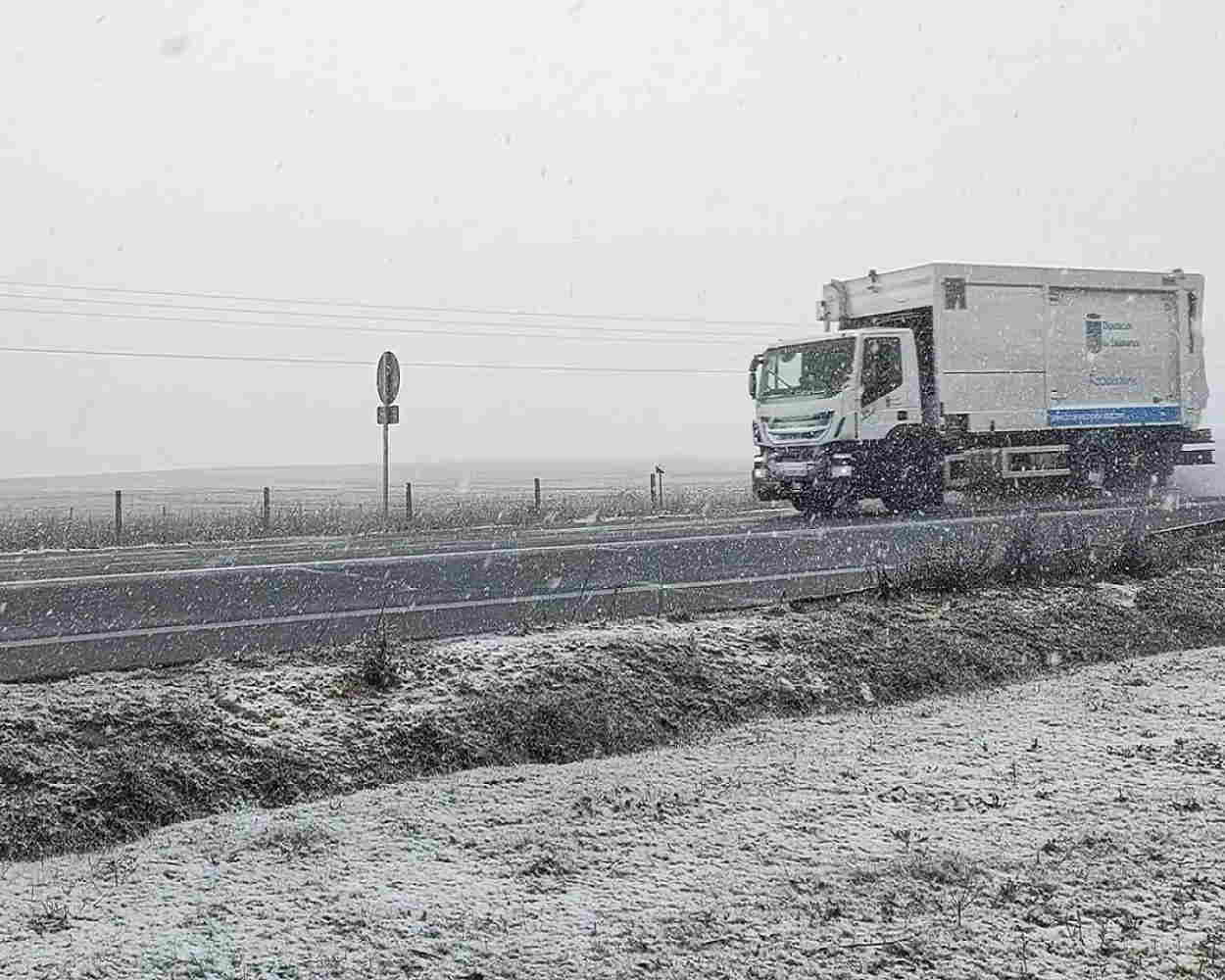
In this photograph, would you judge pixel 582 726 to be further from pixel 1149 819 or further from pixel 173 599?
pixel 173 599

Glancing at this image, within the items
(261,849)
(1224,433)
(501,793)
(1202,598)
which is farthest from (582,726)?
(1224,433)

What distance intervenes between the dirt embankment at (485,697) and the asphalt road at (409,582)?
106 centimetres

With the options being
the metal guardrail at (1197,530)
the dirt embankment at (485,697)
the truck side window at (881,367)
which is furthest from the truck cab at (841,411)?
the dirt embankment at (485,697)

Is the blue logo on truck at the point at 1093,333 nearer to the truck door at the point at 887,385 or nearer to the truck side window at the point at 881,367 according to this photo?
the truck door at the point at 887,385

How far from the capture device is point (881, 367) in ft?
65.0

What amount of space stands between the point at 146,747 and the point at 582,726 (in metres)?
1.85

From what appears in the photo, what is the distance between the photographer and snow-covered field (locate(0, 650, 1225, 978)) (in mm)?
3371

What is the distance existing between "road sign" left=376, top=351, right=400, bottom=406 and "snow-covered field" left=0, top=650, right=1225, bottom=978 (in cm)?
1738

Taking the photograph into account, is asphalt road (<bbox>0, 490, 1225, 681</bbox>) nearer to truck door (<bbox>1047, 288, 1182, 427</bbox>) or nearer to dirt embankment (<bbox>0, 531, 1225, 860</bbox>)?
dirt embankment (<bbox>0, 531, 1225, 860</bbox>)

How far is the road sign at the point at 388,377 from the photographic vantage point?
72.9ft

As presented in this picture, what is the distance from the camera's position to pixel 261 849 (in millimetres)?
4246

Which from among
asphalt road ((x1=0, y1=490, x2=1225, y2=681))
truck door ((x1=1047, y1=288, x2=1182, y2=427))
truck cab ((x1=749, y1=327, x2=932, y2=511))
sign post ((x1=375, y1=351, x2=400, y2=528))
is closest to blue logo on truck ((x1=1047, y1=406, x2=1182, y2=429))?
truck door ((x1=1047, y1=288, x2=1182, y2=427))

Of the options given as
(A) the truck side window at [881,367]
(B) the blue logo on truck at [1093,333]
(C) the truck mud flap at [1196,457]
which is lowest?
(C) the truck mud flap at [1196,457]

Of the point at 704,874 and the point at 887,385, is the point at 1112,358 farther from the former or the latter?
the point at 704,874
